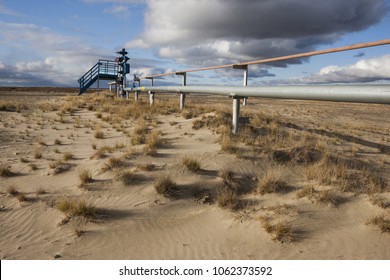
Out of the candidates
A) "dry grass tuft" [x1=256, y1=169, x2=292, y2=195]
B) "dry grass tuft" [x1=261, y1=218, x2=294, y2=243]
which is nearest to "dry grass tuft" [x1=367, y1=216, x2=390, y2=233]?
"dry grass tuft" [x1=261, y1=218, x2=294, y2=243]

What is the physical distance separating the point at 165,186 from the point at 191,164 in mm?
792

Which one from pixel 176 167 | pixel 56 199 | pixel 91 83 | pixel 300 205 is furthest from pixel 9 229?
pixel 91 83

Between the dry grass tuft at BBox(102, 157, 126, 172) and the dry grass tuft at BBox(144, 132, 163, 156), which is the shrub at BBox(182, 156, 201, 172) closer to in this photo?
the dry grass tuft at BBox(144, 132, 163, 156)

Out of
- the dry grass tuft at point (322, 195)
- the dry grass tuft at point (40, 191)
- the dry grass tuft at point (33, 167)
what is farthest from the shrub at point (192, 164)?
the dry grass tuft at point (33, 167)

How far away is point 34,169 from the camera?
6.88 meters

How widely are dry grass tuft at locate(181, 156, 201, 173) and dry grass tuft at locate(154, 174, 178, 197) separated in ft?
1.96

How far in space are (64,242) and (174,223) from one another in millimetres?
1428

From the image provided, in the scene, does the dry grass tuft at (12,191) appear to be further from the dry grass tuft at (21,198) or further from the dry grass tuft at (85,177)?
the dry grass tuft at (85,177)

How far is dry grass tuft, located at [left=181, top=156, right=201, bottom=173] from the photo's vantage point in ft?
19.8

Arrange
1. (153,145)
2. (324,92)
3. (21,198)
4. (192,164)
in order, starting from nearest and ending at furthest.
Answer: (324,92), (21,198), (192,164), (153,145)

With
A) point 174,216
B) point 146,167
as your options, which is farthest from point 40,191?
point 174,216

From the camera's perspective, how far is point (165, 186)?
5488 millimetres

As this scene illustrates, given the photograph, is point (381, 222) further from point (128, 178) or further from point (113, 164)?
point (113, 164)
